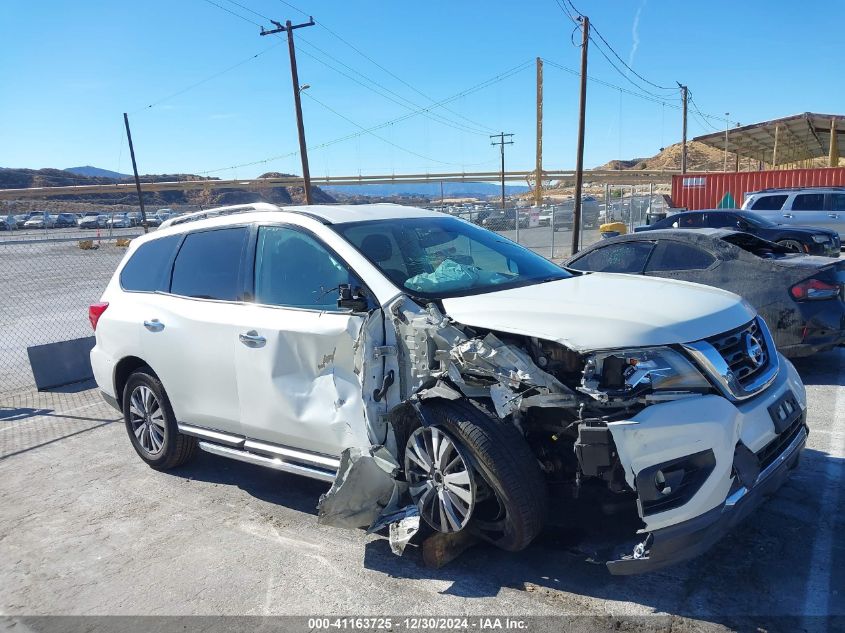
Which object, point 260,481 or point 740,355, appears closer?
point 740,355

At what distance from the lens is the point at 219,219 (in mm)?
4781

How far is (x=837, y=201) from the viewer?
18.1 meters

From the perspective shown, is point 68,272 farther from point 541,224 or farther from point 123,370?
point 123,370

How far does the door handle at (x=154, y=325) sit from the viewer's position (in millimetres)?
4818

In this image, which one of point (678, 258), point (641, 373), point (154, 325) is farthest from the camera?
point (678, 258)

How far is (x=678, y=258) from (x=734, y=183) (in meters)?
24.6

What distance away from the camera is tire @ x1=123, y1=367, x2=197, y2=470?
4.99 metres

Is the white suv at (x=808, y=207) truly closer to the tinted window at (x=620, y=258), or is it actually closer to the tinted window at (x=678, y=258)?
the tinted window at (x=620, y=258)

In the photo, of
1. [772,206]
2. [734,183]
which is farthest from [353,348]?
[734,183]

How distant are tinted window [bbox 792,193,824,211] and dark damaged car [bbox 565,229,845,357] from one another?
1330 cm

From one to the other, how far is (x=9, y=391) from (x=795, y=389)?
840 cm

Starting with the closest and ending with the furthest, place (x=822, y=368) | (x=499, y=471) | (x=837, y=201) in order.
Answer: (x=499, y=471)
(x=822, y=368)
(x=837, y=201)

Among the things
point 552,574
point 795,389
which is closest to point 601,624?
point 552,574

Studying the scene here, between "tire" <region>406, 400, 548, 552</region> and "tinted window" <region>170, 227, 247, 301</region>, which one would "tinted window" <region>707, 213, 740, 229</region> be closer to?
"tinted window" <region>170, 227, 247, 301</region>
